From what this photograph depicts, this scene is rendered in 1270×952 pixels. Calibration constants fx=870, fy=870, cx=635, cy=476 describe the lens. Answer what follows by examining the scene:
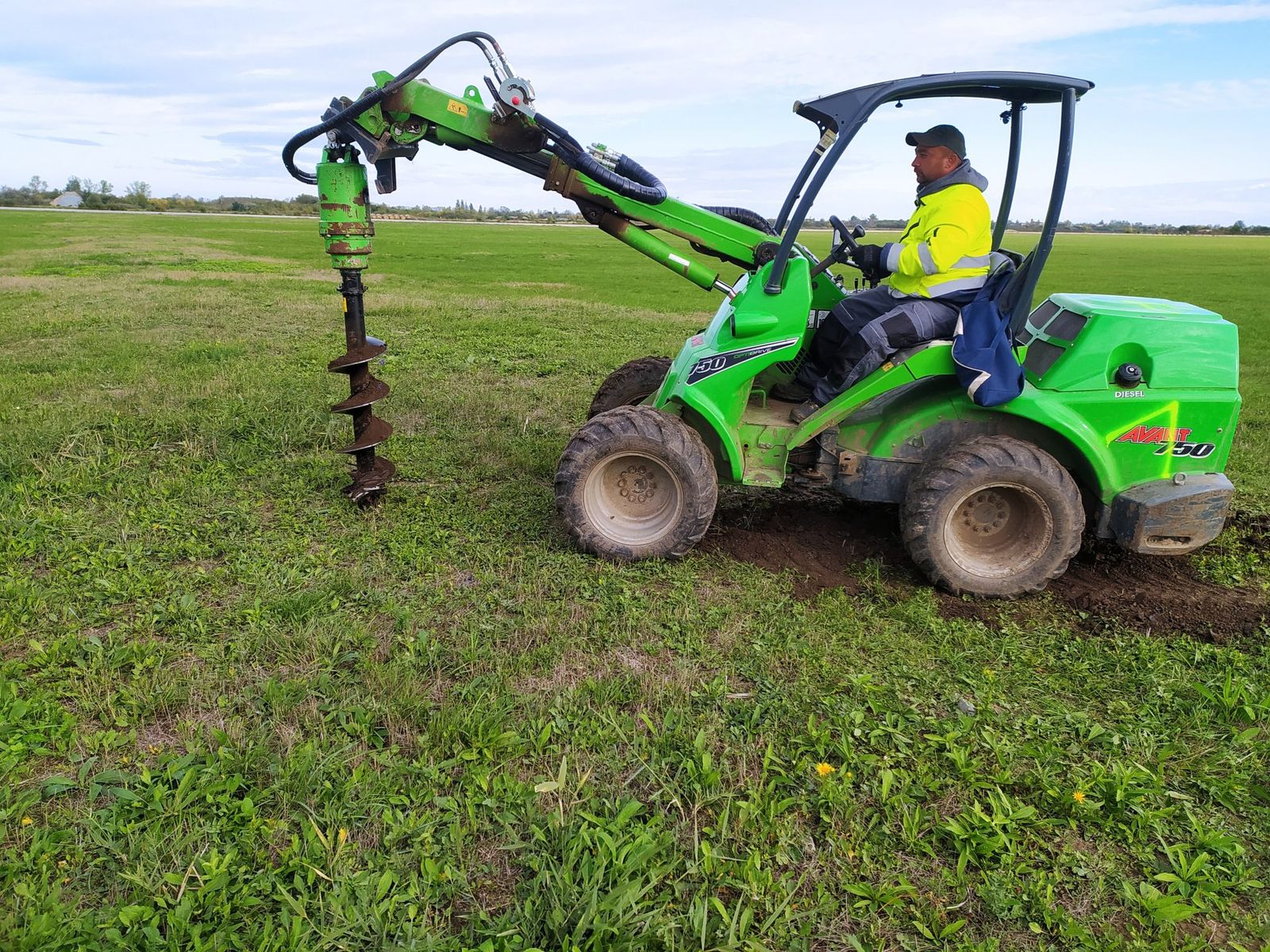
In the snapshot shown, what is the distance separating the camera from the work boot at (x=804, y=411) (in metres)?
5.17

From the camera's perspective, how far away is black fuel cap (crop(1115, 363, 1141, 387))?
15.4ft

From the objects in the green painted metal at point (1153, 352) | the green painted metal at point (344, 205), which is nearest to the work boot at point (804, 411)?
the green painted metal at point (1153, 352)

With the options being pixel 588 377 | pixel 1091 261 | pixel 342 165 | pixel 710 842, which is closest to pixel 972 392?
pixel 710 842

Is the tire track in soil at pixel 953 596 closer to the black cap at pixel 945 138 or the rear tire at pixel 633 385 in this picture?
the rear tire at pixel 633 385

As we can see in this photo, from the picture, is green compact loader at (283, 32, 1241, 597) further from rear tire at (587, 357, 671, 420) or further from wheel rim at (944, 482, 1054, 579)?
rear tire at (587, 357, 671, 420)

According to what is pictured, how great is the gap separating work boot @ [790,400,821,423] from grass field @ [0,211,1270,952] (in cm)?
85

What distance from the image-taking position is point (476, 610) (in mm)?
4480

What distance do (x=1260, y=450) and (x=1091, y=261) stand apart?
4401cm

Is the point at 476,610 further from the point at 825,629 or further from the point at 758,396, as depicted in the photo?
the point at 758,396

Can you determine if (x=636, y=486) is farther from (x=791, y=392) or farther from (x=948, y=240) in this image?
(x=948, y=240)

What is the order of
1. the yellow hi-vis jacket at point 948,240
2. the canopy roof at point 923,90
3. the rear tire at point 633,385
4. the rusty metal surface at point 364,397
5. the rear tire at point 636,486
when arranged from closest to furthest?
the canopy roof at point 923,90 → the yellow hi-vis jacket at point 948,240 → the rear tire at point 636,486 → the rusty metal surface at point 364,397 → the rear tire at point 633,385

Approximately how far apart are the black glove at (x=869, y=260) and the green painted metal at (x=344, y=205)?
2998mm

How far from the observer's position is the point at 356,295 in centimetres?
565

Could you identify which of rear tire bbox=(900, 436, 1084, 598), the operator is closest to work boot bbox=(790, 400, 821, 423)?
the operator
